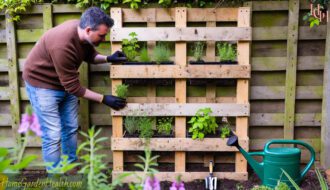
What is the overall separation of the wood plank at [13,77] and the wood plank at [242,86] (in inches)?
74.8

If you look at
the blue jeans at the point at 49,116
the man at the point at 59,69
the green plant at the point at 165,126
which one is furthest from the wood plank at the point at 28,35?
the green plant at the point at 165,126

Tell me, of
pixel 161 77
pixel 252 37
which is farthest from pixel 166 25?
pixel 252 37

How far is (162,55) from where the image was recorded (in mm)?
2881

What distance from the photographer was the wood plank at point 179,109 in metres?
2.92

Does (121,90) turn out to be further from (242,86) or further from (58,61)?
(242,86)

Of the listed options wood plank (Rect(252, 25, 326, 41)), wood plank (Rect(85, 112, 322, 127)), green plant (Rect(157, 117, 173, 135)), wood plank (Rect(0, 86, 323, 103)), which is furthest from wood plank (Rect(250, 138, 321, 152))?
wood plank (Rect(252, 25, 326, 41))

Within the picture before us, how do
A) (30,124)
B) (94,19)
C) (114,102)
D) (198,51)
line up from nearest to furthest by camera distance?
1. (30,124)
2. (94,19)
3. (114,102)
4. (198,51)

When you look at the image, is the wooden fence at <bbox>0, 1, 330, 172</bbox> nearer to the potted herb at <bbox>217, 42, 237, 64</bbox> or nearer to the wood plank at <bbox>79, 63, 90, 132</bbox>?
the wood plank at <bbox>79, 63, 90, 132</bbox>

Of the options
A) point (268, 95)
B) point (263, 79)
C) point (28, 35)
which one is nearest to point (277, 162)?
point (268, 95)

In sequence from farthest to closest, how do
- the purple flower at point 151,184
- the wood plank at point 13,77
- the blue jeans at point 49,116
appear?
the wood plank at point 13,77
the blue jeans at point 49,116
the purple flower at point 151,184

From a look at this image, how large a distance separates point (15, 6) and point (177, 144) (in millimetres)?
1789

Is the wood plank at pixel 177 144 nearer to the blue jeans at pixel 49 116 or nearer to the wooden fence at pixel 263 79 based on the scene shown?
the wooden fence at pixel 263 79

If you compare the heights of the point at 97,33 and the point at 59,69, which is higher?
the point at 97,33

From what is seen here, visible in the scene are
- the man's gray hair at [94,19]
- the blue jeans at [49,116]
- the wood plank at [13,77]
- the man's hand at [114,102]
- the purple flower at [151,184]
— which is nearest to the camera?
the purple flower at [151,184]
